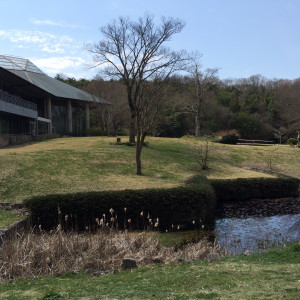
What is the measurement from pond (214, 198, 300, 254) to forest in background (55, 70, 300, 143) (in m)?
26.5

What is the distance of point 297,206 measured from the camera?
1759cm

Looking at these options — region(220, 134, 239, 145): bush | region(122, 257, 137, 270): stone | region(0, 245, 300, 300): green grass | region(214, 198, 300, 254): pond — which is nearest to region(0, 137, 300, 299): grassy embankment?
region(0, 245, 300, 300): green grass

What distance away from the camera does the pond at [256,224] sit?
1045 cm

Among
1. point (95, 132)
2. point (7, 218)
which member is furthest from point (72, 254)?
point (95, 132)

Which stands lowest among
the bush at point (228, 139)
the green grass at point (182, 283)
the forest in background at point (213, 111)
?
the green grass at point (182, 283)

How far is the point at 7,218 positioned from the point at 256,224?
8.91 meters

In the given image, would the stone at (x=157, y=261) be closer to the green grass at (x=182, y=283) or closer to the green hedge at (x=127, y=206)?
the green grass at (x=182, y=283)

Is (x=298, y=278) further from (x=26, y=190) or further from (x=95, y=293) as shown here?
(x=26, y=190)

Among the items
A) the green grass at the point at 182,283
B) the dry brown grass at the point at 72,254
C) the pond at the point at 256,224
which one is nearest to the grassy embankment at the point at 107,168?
the pond at the point at 256,224

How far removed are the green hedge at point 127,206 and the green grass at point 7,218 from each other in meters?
0.57

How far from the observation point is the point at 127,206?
12.6m

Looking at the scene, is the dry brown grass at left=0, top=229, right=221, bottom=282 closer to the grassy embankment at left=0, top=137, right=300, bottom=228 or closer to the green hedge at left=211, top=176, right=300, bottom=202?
the grassy embankment at left=0, top=137, right=300, bottom=228

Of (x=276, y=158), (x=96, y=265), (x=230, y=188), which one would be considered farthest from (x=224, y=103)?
(x=96, y=265)

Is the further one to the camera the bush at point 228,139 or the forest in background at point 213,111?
the forest in background at point 213,111
